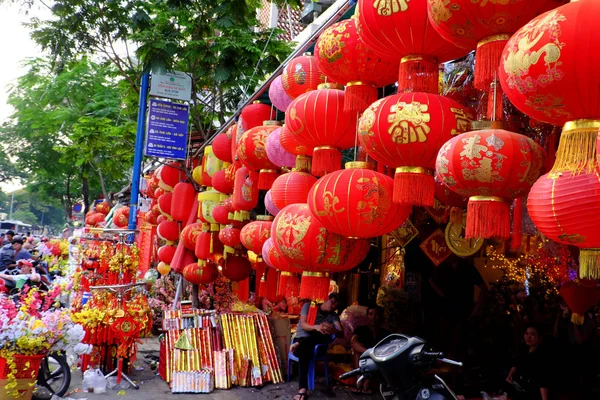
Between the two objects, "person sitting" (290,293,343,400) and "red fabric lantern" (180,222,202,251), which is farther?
"red fabric lantern" (180,222,202,251)

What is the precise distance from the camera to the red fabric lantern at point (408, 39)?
356 centimetres

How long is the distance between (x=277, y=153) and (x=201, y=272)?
4268 mm

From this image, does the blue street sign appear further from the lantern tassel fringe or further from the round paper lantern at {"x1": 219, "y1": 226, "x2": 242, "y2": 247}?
the lantern tassel fringe

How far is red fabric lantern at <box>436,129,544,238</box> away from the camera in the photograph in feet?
10.1

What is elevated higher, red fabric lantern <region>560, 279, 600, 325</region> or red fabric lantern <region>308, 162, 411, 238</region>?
red fabric lantern <region>308, 162, 411, 238</region>

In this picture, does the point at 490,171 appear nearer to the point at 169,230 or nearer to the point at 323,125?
the point at 323,125

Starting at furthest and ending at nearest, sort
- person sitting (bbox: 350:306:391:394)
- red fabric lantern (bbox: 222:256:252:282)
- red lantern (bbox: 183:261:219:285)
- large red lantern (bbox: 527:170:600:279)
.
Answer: red lantern (bbox: 183:261:219:285) < red fabric lantern (bbox: 222:256:252:282) < person sitting (bbox: 350:306:391:394) < large red lantern (bbox: 527:170:600:279)

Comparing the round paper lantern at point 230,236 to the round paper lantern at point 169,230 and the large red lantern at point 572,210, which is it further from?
the large red lantern at point 572,210

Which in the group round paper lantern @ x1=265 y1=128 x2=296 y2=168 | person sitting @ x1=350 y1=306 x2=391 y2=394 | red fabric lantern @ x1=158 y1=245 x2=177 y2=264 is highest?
round paper lantern @ x1=265 y1=128 x2=296 y2=168

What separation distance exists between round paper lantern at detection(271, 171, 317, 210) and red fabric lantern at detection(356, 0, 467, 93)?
179 centimetres

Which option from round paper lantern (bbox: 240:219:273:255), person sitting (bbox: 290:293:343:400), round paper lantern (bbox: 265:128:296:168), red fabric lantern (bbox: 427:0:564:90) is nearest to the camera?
red fabric lantern (bbox: 427:0:564:90)

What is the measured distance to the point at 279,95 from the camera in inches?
254

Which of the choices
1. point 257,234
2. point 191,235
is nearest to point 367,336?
point 257,234

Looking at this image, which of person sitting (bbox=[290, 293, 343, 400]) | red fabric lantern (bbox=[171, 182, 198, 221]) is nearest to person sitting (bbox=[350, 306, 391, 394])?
person sitting (bbox=[290, 293, 343, 400])
